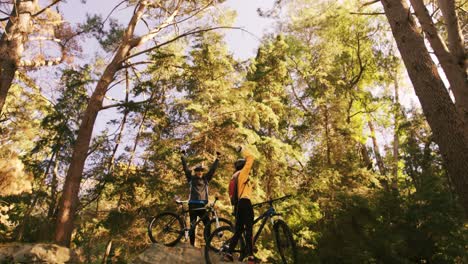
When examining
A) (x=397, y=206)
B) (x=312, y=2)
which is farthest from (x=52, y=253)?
(x=312, y=2)

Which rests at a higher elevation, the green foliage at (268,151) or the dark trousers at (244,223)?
the green foliage at (268,151)

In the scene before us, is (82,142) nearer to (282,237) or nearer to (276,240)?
(276,240)

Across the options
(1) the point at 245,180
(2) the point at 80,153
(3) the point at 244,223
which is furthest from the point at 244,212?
(2) the point at 80,153

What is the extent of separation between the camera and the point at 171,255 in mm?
6801

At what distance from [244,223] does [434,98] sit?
3824 mm

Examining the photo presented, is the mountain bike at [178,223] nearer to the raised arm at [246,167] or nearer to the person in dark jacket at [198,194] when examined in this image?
the person in dark jacket at [198,194]

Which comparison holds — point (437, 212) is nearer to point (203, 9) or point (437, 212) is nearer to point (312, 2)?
point (203, 9)

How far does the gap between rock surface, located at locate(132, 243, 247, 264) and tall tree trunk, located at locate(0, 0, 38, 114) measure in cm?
614

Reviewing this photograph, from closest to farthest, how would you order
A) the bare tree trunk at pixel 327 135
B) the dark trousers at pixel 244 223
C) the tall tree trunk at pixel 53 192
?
the dark trousers at pixel 244 223 < the tall tree trunk at pixel 53 192 < the bare tree trunk at pixel 327 135

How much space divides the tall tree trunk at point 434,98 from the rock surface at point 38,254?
8723 mm

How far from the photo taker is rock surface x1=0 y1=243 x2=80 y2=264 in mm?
8344

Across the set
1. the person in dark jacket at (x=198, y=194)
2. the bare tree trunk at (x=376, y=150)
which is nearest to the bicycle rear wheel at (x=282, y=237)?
Result: the person in dark jacket at (x=198, y=194)

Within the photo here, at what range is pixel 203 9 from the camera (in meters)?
14.6

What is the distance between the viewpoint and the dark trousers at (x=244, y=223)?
6.21 metres
